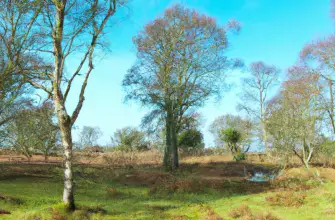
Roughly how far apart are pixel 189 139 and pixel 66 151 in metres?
27.6

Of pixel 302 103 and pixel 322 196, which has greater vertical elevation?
pixel 302 103

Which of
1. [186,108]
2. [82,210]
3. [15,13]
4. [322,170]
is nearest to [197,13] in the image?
[186,108]

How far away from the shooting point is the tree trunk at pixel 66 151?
9.05 metres

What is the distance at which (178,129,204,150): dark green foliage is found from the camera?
3597 cm

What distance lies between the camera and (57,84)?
31.2ft

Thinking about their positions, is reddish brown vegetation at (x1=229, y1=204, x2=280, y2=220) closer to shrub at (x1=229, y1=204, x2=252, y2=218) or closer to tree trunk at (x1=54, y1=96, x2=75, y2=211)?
shrub at (x1=229, y1=204, x2=252, y2=218)

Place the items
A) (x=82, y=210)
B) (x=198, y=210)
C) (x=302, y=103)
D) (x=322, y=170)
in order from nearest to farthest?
1. (x=82, y=210)
2. (x=198, y=210)
3. (x=302, y=103)
4. (x=322, y=170)

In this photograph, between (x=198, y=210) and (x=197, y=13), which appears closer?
(x=198, y=210)

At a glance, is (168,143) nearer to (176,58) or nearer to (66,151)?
(176,58)

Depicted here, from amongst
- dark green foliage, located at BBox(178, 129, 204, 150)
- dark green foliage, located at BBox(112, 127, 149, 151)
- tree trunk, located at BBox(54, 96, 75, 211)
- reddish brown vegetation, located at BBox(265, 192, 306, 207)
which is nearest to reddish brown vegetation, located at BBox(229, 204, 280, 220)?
reddish brown vegetation, located at BBox(265, 192, 306, 207)

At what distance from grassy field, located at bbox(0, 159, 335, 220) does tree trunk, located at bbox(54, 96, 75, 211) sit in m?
0.35

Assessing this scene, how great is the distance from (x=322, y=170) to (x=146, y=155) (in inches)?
691

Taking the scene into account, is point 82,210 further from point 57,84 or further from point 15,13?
point 15,13

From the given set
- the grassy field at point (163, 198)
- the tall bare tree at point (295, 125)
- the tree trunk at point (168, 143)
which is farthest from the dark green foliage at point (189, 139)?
the tall bare tree at point (295, 125)
